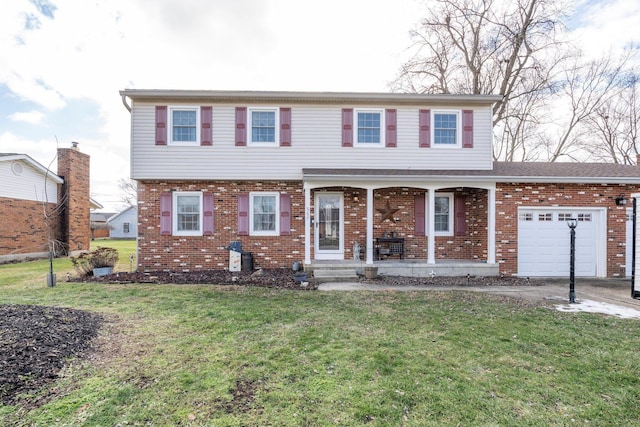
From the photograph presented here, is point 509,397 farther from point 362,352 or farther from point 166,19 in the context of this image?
point 166,19

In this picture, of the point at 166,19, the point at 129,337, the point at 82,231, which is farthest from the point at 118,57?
the point at 129,337

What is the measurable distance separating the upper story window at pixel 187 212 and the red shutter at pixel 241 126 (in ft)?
7.23

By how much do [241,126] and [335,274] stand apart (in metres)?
5.67

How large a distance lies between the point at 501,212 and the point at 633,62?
51.4 feet

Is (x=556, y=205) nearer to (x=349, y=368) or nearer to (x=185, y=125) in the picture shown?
(x=349, y=368)

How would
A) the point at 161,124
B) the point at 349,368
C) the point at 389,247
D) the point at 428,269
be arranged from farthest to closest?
1. the point at 389,247
2. the point at 161,124
3. the point at 428,269
4. the point at 349,368

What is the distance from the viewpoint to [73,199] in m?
15.6

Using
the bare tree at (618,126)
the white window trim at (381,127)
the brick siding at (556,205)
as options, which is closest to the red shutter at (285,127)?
the white window trim at (381,127)

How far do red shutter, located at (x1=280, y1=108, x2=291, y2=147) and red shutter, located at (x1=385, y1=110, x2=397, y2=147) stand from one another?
3249 millimetres

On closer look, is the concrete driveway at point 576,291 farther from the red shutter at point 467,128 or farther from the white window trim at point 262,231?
the red shutter at point 467,128

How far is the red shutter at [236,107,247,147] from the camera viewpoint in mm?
9961

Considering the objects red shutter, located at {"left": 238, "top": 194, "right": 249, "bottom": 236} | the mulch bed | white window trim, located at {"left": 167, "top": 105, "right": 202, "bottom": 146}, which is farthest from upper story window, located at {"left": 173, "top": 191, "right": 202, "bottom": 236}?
the mulch bed

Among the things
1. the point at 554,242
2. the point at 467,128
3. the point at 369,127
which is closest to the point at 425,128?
the point at 467,128

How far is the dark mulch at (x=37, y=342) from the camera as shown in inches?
120
